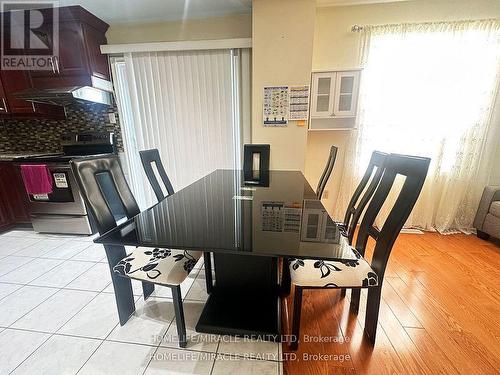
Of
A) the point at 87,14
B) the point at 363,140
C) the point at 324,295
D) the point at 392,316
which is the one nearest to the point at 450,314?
the point at 392,316

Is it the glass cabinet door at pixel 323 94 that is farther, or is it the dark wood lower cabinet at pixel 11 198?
the dark wood lower cabinet at pixel 11 198

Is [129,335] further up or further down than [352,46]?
further down

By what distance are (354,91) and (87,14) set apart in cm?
307

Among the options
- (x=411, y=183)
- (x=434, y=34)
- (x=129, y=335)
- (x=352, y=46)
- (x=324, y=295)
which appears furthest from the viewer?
(x=352, y=46)

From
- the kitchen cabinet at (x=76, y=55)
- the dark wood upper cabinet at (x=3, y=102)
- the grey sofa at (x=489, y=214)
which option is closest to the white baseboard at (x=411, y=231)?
the grey sofa at (x=489, y=214)

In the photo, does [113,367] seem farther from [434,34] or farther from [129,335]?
[434,34]

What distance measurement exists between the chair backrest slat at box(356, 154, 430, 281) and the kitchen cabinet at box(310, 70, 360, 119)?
138 cm

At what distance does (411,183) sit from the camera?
957 mm

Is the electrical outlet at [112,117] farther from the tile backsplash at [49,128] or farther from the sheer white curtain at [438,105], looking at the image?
the sheer white curtain at [438,105]

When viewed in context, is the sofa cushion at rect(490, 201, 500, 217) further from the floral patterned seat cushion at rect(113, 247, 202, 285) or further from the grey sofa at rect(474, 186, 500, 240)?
the floral patterned seat cushion at rect(113, 247, 202, 285)

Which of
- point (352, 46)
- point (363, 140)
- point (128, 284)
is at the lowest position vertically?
point (128, 284)

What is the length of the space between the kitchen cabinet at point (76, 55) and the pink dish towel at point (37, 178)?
969 mm

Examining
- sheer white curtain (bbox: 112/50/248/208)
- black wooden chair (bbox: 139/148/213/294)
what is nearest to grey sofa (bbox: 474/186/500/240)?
sheer white curtain (bbox: 112/50/248/208)

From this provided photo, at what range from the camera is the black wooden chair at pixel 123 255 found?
112cm
